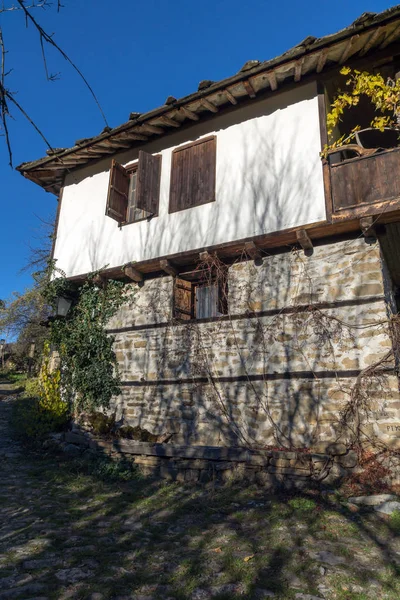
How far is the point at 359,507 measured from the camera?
4.26 m

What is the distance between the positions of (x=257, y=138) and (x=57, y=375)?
5889 millimetres

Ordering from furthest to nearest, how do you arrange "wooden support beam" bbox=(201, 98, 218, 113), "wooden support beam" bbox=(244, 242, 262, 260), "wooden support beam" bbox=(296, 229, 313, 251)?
"wooden support beam" bbox=(201, 98, 218, 113) < "wooden support beam" bbox=(244, 242, 262, 260) < "wooden support beam" bbox=(296, 229, 313, 251)

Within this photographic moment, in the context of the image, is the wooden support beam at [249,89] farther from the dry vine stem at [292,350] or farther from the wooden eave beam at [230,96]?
the dry vine stem at [292,350]

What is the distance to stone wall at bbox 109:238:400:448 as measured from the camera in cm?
528

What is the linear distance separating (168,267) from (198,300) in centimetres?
89

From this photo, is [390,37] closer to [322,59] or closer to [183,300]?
[322,59]

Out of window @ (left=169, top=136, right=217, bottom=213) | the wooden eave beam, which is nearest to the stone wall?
window @ (left=169, top=136, right=217, bottom=213)

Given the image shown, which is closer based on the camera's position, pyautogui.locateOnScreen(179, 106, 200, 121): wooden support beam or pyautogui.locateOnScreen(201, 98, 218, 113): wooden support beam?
pyautogui.locateOnScreen(201, 98, 218, 113): wooden support beam

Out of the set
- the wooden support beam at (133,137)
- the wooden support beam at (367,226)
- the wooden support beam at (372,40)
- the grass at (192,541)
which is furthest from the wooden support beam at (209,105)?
the grass at (192,541)

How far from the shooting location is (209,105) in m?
6.75

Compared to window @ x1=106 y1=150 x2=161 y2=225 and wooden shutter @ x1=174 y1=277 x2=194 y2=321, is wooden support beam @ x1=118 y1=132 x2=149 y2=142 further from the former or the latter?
wooden shutter @ x1=174 y1=277 x2=194 y2=321

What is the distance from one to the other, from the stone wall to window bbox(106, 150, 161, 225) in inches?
57.9

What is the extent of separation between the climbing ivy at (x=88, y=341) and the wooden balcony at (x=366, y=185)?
4.22 meters

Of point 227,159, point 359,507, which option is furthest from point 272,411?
point 227,159
